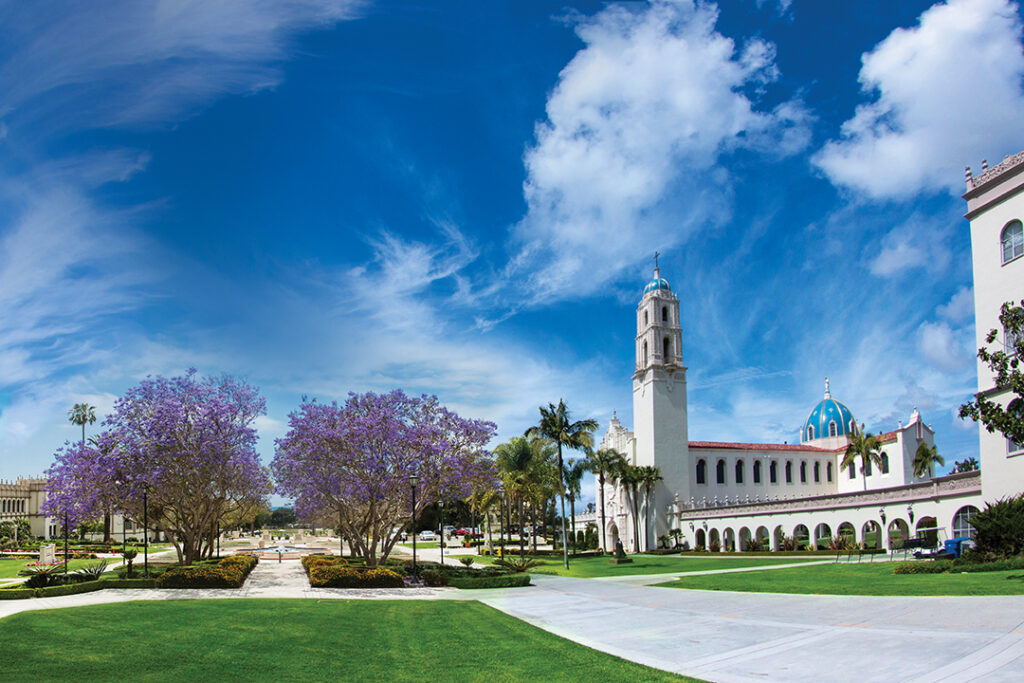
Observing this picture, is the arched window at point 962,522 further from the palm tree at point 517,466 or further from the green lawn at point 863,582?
the palm tree at point 517,466

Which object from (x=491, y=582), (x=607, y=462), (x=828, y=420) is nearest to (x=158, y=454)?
(x=491, y=582)

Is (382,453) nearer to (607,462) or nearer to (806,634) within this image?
(806,634)

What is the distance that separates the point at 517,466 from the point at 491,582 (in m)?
23.1

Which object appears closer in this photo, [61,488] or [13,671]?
[13,671]

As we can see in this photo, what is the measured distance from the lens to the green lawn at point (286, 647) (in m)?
11.0

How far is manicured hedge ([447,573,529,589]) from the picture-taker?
29147mm

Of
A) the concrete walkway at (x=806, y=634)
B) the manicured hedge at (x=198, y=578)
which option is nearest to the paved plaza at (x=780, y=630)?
the concrete walkway at (x=806, y=634)

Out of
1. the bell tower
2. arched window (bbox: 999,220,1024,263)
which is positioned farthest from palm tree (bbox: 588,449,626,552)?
A: arched window (bbox: 999,220,1024,263)

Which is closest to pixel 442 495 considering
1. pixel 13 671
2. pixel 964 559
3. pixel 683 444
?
pixel 964 559

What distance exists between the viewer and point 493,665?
12.0 m

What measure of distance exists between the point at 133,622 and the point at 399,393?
63.6 feet

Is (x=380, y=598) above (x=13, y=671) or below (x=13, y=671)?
below

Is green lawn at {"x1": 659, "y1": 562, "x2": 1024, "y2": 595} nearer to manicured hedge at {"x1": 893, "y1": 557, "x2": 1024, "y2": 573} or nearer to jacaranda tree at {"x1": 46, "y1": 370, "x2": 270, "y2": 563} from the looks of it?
manicured hedge at {"x1": 893, "y1": 557, "x2": 1024, "y2": 573}

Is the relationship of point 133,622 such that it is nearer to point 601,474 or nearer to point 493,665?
point 493,665
